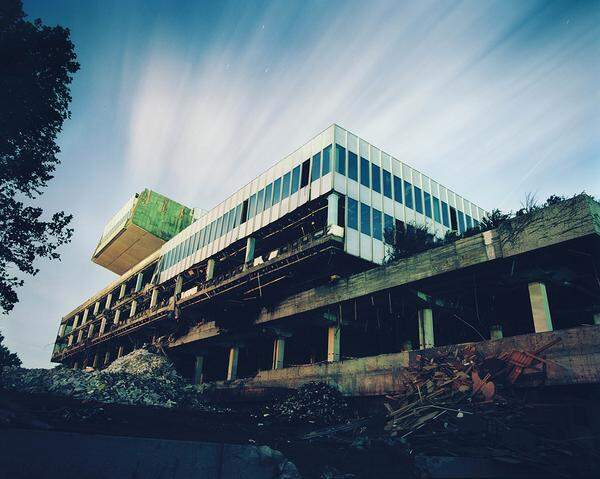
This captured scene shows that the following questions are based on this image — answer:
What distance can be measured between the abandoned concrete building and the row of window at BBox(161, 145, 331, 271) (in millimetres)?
109

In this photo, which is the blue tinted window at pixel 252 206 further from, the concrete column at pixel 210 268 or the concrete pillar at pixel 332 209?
the concrete pillar at pixel 332 209

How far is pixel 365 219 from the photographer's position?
26000 mm

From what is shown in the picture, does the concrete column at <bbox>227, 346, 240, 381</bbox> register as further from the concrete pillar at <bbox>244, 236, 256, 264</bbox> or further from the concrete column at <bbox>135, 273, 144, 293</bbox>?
the concrete column at <bbox>135, 273, 144, 293</bbox>

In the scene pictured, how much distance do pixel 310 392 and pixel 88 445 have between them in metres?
13.3

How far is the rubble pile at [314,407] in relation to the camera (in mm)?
17141

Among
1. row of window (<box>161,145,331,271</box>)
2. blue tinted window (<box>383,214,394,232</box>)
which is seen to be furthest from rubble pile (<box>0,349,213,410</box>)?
blue tinted window (<box>383,214,394,232</box>)

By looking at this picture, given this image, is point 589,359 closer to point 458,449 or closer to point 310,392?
point 458,449

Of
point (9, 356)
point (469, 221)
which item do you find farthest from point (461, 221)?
point (9, 356)

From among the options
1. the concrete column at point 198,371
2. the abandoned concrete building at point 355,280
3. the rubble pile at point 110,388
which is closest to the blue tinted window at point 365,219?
the abandoned concrete building at point 355,280

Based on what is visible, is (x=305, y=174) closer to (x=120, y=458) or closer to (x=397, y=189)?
(x=397, y=189)

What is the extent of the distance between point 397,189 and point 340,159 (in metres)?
5.63

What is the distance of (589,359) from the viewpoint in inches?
493

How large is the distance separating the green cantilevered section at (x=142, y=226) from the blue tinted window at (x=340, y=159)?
35.8 m

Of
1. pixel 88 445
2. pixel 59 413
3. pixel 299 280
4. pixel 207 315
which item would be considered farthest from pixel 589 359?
pixel 207 315
